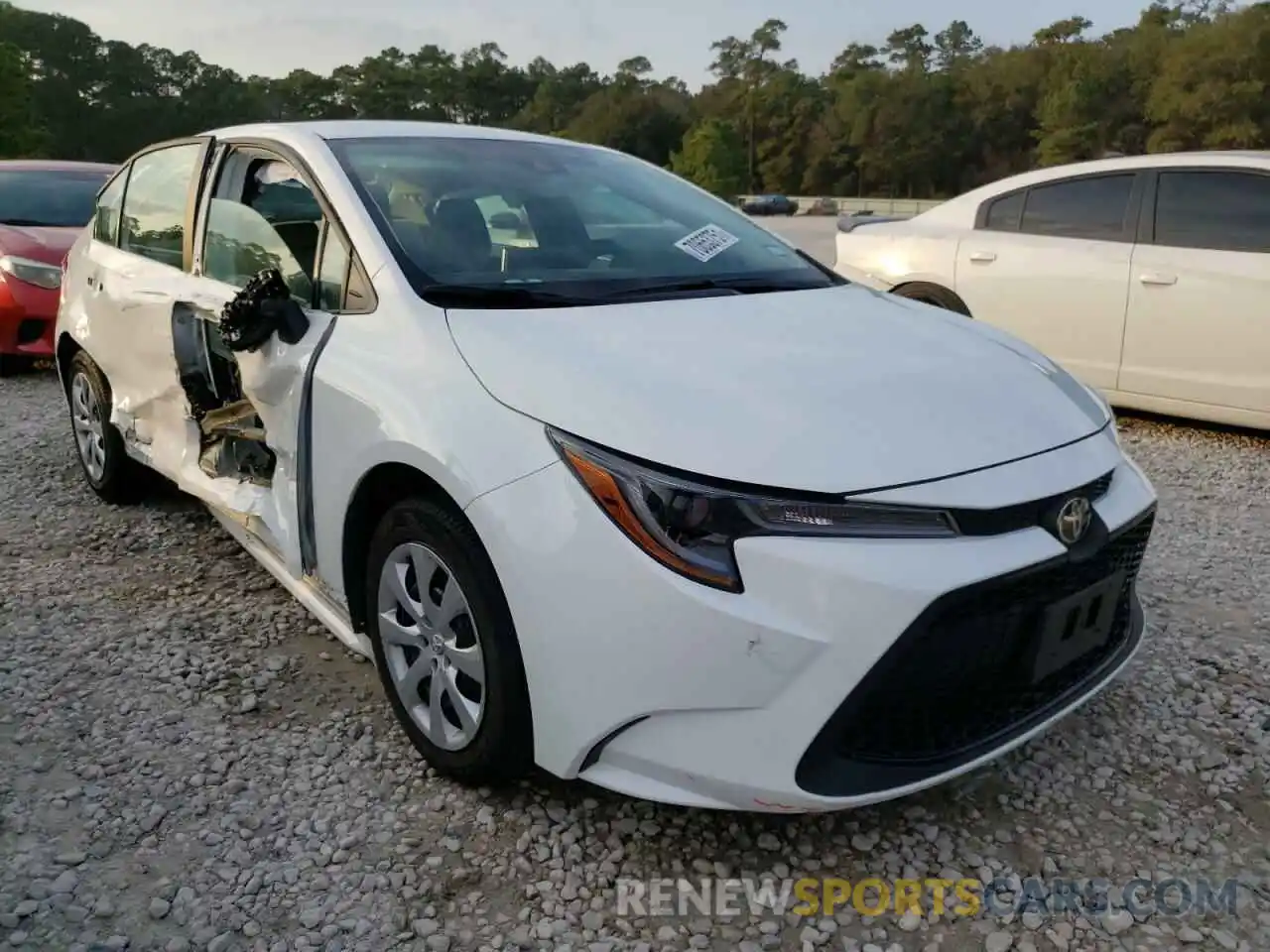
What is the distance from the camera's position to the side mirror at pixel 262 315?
2666 mm

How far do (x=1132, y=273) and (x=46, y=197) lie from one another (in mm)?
7377

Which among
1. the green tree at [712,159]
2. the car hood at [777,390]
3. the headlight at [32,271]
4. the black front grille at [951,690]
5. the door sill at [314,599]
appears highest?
the green tree at [712,159]

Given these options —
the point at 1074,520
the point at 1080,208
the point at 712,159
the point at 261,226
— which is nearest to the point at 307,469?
the point at 261,226

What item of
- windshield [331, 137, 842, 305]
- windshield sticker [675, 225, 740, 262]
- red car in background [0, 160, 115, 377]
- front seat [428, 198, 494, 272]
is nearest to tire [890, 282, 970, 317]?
windshield [331, 137, 842, 305]

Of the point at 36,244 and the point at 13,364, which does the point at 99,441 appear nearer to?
the point at 36,244

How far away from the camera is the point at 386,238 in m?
2.57

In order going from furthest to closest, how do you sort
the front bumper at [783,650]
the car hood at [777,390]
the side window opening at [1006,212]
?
the side window opening at [1006,212], the car hood at [777,390], the front bumper at [783,650]

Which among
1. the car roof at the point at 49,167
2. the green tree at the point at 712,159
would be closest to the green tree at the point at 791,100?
the green tree at the point at 712,159

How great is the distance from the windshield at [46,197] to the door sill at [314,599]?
17.9 ft

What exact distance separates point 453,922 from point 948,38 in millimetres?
114653

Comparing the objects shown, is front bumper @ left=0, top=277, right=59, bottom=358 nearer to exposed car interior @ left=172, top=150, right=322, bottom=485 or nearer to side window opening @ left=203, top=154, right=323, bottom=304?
exposed car interior @ left=172, top=150, right=322, bottom=485

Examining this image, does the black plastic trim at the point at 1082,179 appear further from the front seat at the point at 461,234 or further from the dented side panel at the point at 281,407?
the dented side panel at the point at 281,407

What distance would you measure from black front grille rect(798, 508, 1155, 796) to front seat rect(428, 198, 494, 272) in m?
1.42

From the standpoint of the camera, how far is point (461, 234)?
271cm
